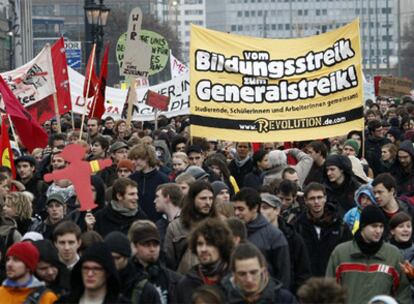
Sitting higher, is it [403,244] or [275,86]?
[275,86]

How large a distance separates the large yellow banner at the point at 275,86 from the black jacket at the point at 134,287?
276 inches

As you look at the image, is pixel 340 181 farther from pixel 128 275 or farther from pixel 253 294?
pixel 253 294

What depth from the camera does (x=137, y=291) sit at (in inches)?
345

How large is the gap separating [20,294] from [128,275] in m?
0.62

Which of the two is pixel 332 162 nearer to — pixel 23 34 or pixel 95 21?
pixel 95 21

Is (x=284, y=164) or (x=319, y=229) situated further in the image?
(x=284, y=164)

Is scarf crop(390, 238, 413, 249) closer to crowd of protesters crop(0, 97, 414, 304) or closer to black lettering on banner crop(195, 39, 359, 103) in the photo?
crowd of protesters crop(0, 97, 414, 304)

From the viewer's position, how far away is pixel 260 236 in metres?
10.4

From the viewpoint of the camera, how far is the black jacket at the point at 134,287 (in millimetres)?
8729

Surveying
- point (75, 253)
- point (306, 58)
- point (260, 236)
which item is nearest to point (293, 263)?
point (260, 236)

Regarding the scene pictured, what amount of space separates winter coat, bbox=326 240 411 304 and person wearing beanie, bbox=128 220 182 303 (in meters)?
1.08

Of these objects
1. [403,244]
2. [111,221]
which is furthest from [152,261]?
[111,221]

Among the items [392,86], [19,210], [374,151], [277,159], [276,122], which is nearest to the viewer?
[19,210]

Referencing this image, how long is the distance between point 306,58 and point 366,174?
5.23 feet
